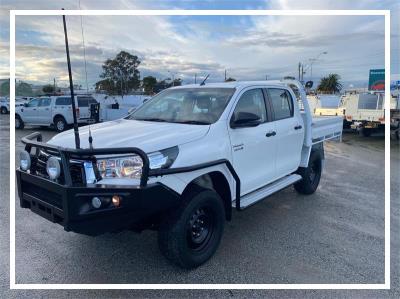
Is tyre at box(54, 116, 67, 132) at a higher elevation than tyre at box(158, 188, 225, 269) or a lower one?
higher

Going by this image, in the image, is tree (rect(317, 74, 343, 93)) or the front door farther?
tree (rect(317, 74, 343, 93))

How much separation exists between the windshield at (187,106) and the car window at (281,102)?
95cm

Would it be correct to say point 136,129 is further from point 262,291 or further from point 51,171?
point 262,291

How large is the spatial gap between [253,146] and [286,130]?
107 centimetres

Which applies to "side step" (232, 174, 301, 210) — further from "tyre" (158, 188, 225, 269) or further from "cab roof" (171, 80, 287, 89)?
"cab roof" (171, 80, 287, 89)

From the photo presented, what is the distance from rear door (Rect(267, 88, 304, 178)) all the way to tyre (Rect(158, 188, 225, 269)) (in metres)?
1.64

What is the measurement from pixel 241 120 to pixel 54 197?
2092mm

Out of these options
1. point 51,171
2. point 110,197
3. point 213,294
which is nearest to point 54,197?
point 51,171

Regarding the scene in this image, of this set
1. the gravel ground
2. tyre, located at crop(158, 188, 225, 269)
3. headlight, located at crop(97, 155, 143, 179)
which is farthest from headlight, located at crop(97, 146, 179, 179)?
the gravel ground

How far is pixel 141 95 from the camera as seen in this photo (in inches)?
684

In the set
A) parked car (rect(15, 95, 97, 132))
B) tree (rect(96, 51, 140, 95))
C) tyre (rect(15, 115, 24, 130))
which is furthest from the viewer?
tyre (rect(15, 115, 24, 130))

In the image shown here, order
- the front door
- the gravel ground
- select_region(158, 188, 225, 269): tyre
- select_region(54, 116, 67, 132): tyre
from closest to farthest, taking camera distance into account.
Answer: select_region(158, 188, 225, 269): tyre
the gravel ground
the front door
select_region(54, 116, 67, 132): tyre

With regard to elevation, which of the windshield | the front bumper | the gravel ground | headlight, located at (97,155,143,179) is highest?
the windshield

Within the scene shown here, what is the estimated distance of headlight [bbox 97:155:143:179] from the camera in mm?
3111
